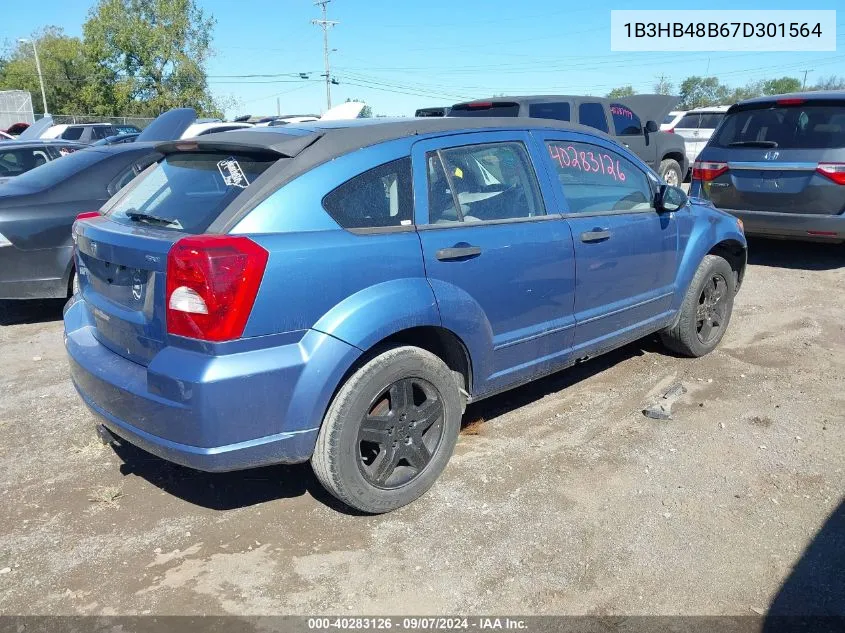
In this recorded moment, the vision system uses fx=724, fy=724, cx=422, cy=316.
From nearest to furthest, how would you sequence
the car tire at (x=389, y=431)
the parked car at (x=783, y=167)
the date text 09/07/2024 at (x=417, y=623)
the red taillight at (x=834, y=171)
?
1. the date text 09/07/2024 at (x=417, y=623)
2. the car tire at (x=389, y=431)
3. the red taillight at (x=834, y=171)
4. the parked car at (x=783, y=167)

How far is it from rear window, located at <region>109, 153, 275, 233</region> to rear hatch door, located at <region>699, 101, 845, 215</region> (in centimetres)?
623

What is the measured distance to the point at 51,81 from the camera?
60469 millimetres

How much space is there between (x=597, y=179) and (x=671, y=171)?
937 cm

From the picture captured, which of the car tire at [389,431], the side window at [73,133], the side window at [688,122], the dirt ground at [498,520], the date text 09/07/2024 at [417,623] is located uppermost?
the side window at [73,133]

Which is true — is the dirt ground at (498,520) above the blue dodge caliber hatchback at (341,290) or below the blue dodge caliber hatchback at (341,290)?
below

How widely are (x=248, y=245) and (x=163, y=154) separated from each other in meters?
1.29

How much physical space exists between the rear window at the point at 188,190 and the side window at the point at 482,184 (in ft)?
2.68

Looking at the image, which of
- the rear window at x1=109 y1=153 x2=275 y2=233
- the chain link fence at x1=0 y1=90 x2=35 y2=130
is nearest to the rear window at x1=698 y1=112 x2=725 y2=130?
the rear window at x1=109 y1=153 x2=275 y2=233

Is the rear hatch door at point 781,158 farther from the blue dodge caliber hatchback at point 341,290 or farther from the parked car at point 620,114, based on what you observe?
the blue dodge caliber hatchback at point 341,290

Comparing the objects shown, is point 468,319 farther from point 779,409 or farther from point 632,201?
point 779,409

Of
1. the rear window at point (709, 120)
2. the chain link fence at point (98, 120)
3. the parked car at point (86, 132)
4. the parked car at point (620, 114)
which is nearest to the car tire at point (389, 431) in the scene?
the parked car at point (620, 114)

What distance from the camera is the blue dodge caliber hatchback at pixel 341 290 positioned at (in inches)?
109

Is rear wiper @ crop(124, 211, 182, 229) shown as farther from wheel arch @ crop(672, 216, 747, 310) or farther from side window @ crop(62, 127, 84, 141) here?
side window @ crop(62, 127, 84, 141)

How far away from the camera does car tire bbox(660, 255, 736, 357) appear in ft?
16.6
